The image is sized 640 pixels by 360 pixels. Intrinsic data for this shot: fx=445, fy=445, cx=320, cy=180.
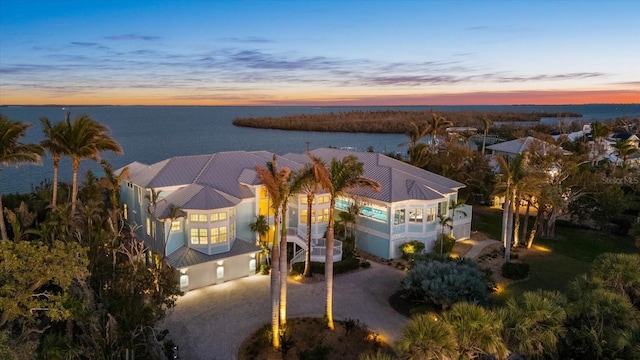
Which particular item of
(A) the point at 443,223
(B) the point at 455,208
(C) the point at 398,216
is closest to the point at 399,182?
(C) the point at 398,216

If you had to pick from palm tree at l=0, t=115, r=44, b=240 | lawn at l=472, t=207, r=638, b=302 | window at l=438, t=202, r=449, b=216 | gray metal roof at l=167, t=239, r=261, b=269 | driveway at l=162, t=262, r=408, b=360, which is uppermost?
palm tree at l=0, t=115, r=44, b=240

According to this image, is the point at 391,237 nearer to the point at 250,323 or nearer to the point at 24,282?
the point at 250,323

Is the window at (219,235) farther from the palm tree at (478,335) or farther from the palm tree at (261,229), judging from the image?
the palm tree at (478,335)

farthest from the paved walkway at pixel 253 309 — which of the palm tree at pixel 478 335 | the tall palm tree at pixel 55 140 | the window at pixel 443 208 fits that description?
the tall palm tree at pixel 55 140

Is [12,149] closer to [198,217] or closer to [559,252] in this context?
[198,217]

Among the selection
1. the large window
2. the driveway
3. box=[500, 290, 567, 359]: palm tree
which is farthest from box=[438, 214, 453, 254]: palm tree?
box=[500, 290, 567, 359]: palm tree

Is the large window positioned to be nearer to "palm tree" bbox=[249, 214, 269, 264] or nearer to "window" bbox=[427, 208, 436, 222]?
"window" bbox=[427, 208, 436, 222]

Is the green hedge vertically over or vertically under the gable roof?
under

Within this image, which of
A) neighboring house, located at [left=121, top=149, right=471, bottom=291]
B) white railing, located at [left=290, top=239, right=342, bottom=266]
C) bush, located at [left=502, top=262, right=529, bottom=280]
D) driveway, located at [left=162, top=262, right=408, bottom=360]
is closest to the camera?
driveway, located at [left=162, top=262, right=408, bottom=360]
